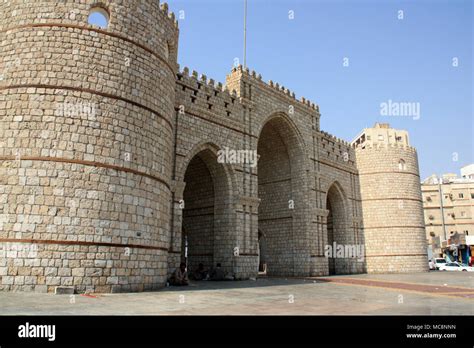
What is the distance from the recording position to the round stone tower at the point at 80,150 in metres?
9.16

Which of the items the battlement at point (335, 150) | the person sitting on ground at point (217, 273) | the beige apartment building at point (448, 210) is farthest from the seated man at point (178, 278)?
the beige apartment building at point (448, 210)

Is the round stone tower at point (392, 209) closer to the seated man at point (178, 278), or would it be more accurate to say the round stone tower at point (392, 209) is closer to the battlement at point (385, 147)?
the battlement at point (385, 147)

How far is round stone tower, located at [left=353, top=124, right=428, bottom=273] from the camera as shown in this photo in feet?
86.8

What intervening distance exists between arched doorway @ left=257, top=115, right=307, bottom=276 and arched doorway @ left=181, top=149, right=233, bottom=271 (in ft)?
17.9

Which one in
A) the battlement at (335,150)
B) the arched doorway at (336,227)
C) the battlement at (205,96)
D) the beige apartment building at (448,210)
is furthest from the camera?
the beige apartment building at (448,210)

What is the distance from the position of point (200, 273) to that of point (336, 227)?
12701mm

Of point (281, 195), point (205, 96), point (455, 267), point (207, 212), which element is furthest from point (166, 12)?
point (455, 267)

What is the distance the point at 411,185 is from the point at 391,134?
93.6 ft

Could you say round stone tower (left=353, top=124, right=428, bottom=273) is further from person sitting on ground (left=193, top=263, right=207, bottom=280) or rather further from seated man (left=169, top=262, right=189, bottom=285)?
seated man (left=169, top=262, right=189, bottom=285)

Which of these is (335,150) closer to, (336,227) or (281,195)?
(336,227)

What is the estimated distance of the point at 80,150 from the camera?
389 inches

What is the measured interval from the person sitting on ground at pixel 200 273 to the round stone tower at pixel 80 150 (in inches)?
224
